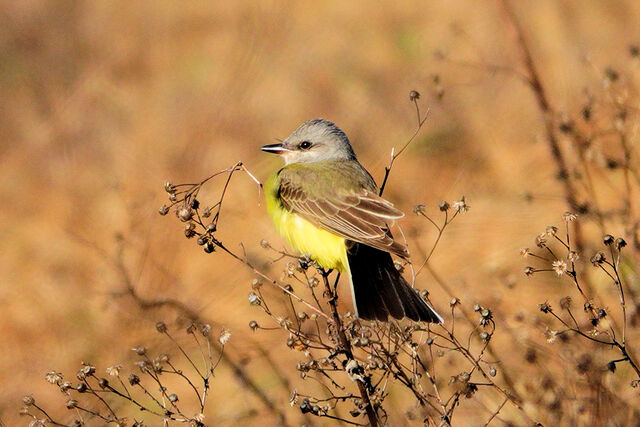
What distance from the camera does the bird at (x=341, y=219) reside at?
3.99 meters

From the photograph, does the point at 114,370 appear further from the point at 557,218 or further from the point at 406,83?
the point at 406,83

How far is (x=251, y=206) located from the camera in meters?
7.70

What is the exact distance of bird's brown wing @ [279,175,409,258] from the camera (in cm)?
410

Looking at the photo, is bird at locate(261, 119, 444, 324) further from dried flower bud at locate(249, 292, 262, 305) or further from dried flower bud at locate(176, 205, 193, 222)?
dried flower bud at locate(176, 205, 193, 222)

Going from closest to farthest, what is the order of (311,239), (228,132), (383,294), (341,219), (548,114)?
1. (383,294)
2. (341,219)
3. (311,239)
4. (548,114)
5. (228,132)

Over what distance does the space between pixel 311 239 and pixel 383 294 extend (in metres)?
0.72

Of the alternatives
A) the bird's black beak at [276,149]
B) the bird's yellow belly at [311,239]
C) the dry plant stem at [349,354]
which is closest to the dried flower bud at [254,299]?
the dry plant stem at [349,354]

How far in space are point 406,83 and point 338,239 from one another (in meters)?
4.27

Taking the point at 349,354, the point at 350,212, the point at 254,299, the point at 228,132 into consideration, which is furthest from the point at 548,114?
the point at 228,132

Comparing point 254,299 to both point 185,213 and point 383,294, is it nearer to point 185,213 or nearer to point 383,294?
point 185,213

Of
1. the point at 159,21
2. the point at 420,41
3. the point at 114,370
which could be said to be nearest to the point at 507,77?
the point at 420,41

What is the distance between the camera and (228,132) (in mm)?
8578

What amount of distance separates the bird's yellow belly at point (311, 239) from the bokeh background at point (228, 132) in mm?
1084

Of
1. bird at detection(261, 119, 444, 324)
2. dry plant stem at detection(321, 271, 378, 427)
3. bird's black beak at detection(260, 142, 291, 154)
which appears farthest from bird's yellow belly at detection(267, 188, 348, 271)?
dry plant stem at detection(321, 271, 378, 427)
